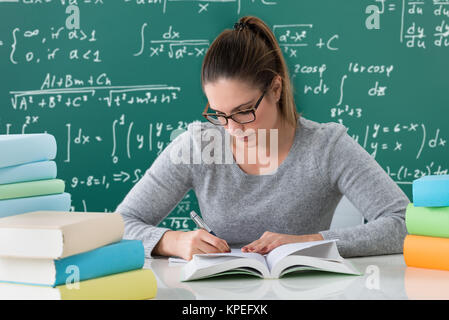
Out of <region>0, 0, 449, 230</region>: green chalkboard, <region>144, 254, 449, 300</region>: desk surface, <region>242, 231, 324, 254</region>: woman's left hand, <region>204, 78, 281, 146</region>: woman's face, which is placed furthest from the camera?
<region>0, 0, 449, 230</region>: green chalkboard

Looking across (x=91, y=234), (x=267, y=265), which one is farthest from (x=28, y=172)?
(x=267, y=265)

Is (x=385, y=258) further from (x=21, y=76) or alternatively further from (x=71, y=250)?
(x=21, y=76)

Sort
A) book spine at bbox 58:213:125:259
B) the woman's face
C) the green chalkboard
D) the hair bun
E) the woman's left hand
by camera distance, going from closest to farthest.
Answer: book spine at bbox 58:213:125:259 < the woman's left hand < the woman's face < the hair bun < the green chalkboard

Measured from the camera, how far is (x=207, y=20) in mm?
3115

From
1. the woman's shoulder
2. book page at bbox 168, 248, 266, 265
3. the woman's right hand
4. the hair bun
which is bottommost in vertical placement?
the woman's right hand

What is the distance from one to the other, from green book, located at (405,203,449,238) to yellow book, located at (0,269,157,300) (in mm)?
578

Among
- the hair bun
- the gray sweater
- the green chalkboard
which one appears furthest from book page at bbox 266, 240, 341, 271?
the green chalkboard

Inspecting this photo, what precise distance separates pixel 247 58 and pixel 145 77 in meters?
1.58

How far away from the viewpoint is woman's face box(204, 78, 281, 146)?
5.30 ft

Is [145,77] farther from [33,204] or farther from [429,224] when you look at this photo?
[429,224]

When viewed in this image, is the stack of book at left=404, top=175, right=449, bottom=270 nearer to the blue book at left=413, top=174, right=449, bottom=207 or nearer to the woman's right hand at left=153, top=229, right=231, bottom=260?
the blue book at left=413, top=174, right=449, bottom=207

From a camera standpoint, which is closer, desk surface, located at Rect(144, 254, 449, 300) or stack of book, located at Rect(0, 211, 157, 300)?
stack of book, located at Rect(0, 211, 157, 300)
